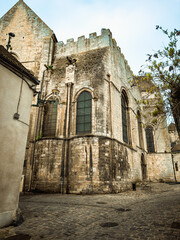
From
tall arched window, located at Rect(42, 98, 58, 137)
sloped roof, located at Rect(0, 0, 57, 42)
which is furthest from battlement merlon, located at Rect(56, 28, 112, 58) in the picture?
tall arched window, located at Rect(42, 98, 58, 137)

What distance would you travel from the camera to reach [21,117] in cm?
479

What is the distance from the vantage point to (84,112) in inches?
464

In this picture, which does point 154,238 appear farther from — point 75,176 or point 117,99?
point 117,99

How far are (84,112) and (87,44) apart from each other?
6.47 meters

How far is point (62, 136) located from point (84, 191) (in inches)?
151

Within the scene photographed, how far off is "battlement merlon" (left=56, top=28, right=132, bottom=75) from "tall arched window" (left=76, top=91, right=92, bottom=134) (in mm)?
4579

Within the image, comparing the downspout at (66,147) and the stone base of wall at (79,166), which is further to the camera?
the downspout at (66,147)

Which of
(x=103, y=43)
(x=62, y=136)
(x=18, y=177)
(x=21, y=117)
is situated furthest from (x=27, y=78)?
(x=103, y=43)

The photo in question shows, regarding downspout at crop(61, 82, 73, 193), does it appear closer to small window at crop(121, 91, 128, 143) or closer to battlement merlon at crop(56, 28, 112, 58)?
battlement merlon at crop(56, 28, 112, 58)

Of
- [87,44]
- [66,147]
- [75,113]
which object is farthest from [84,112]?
[87,44]

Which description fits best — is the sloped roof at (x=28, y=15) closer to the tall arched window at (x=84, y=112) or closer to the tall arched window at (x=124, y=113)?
the tall arched window at (x=84, y=112)

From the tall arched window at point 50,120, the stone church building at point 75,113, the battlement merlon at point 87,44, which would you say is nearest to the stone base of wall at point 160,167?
the stone church building at point 75,113

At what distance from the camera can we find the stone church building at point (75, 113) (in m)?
10.2

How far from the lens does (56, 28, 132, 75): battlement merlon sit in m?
13.8
